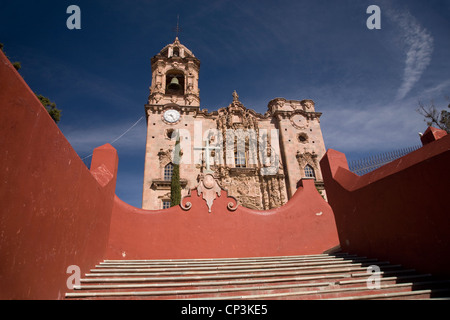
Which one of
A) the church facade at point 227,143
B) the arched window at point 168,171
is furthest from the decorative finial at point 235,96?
the arched window at point 168,171

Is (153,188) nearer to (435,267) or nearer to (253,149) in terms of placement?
(253,149)

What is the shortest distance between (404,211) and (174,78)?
22.8 meters

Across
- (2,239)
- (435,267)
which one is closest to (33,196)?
(2,239)

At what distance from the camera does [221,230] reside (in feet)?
23.6

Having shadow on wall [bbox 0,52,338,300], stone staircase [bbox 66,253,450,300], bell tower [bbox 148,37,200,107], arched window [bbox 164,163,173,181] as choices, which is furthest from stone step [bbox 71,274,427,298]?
bell tower [bbox 148,37,200,107]

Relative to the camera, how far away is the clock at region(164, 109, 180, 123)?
2166 cm

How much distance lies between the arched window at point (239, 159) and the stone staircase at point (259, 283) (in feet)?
53.4

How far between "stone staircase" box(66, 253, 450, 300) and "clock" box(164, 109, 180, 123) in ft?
58.9

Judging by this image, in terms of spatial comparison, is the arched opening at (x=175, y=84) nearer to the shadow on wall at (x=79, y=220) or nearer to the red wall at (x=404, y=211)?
the shadow on wall at (x=79, y=220)

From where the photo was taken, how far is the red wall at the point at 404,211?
374 cm

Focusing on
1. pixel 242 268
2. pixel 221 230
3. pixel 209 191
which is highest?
pixel 209 191

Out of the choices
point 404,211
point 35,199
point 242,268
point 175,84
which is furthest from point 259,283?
point 175,84

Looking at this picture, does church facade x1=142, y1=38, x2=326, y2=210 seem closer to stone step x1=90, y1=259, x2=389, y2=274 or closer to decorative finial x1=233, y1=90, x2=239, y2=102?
decorative finial x1=233, y1=90, x2=239, y2=102

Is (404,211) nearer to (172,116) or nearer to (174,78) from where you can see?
(172,116)
